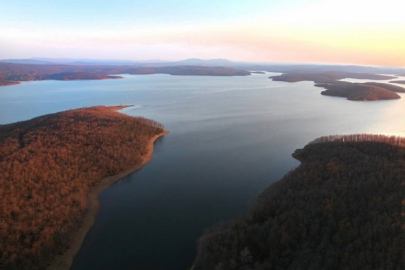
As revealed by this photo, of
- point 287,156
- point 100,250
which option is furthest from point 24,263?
point 287,156

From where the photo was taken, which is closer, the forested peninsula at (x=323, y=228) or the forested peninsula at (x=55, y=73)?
the forested peninsula at (x=323, y=228)

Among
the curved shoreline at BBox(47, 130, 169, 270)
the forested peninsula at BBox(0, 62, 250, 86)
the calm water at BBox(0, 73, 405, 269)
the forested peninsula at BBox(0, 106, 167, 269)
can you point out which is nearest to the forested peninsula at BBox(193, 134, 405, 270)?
the calm water at BBox(0, 73, 405, 269)

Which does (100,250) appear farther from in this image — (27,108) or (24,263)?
(27,108)

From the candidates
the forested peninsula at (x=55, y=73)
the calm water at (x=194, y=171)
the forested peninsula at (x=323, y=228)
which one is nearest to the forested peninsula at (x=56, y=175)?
the calm water at (x=194, y=171)

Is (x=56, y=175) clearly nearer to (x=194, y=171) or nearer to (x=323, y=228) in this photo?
(x=194, y=171)

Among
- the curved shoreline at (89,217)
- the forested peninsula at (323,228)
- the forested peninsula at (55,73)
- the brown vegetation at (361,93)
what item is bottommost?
the curved shoreline at (89,217)

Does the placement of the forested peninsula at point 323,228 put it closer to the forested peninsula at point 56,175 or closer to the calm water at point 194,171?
the calm water at point 194,171

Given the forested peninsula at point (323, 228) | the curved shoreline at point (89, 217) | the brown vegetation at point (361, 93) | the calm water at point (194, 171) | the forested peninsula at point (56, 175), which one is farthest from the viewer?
the brown vegetation at point (361, 93)

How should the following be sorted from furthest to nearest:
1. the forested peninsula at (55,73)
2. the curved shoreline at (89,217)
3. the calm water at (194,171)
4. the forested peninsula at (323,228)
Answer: the forested peninsula at (55,73)
the calm water at (194,171)
the curved shoreline at (89,217)
the forested peninsula at (323,228)
